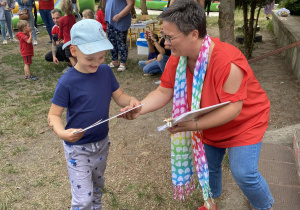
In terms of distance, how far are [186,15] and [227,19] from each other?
3.61 metres

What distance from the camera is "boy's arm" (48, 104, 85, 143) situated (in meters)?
1.87

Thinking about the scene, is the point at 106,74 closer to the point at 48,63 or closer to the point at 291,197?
the point at 291,197

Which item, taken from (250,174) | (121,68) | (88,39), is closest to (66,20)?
(121,68)

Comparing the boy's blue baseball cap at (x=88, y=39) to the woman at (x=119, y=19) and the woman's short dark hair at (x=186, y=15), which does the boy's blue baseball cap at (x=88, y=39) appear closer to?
the woman's short dark hair at (x=186, y=15)

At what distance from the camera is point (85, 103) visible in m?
2.10

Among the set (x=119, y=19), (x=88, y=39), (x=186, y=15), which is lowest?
(x=119, y=19)

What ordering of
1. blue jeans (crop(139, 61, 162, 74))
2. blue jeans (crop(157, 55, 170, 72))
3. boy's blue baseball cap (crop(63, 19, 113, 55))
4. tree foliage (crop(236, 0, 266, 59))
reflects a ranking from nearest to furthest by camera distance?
boy's blue baseball cap (crop(63, 19, 113, 55))
blue jeans (crop(157, 55, 170, 72))
blue jeans (crop(139, 61, 162, 74))
tree foliage (crop(236, 0, 266, 59))

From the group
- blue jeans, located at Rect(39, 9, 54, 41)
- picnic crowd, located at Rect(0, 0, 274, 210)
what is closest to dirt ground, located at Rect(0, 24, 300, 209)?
picnic crowd, located at Rect(0, 0, 274, 210)

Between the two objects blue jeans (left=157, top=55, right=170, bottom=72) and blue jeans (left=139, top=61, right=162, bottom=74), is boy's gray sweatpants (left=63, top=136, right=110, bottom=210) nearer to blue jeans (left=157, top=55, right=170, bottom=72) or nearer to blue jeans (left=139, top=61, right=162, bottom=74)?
blue jeans (left=157, top=55, right=170, bottom=72)

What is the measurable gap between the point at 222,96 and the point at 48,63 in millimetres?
6814

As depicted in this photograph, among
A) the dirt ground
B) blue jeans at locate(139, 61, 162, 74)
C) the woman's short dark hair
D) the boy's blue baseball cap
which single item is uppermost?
the woman's short dark hair

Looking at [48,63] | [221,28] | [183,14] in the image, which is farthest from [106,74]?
[48,63]

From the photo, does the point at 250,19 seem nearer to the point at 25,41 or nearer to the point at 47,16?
the point at 25,41

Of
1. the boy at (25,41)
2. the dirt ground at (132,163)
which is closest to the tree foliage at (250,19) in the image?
the dirt ground at (132,163)
